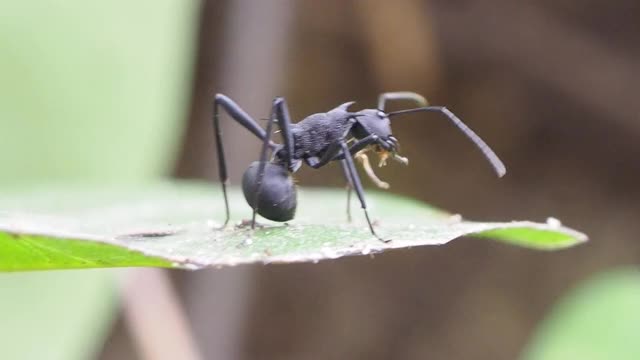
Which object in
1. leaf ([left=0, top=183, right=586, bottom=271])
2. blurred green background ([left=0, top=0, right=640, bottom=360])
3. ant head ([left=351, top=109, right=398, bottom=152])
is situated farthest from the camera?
blurred green background ([left=0, top=0, right=640, bottom=360])

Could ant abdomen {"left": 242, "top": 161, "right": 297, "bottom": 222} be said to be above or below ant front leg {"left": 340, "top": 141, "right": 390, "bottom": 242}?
below

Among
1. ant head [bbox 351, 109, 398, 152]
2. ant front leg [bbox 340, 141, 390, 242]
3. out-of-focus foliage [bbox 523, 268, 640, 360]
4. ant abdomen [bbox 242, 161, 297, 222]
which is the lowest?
out-of-focus foliage [bbox 523, 268, 640, 360]

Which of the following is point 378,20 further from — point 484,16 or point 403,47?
point 484,16

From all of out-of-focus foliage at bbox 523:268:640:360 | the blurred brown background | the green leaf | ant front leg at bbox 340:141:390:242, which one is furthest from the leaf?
the blurred brown background

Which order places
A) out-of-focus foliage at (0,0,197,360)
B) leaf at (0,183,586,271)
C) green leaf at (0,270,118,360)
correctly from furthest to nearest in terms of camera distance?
out-of-focus foliage at (0,0,197,360) → green leaf at (0,270,118,360) → leaf at (0,183,586,271)

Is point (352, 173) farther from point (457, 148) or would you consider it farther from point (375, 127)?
point (457, 148)

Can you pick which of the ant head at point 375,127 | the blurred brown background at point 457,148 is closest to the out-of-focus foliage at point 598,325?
the ant head at point 375,127

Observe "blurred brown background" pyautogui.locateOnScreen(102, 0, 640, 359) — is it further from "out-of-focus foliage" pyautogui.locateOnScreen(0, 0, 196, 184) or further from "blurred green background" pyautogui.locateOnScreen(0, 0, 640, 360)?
"out-of-focus foliage" pyautogui.locateOnScreen(0, 0, 196, 184)
